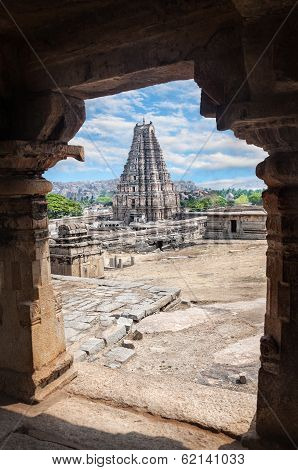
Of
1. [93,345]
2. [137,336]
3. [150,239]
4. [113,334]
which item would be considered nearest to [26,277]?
[93,345]

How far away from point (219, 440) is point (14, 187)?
2750 millimetres

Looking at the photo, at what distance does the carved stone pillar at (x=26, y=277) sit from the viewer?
339cm

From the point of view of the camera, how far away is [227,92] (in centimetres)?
237

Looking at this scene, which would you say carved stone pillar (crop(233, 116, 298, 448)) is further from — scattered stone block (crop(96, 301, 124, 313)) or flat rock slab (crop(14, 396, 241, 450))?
scattered stone block (crop(96, 301, 124, 313))

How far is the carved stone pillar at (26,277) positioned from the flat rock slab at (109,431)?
415 millimetres

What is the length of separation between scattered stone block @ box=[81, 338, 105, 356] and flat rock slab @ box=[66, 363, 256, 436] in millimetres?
1241

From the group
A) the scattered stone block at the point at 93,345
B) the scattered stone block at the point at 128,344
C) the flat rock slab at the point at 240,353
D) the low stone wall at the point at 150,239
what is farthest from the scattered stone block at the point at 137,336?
the low stone wall at the point at 150,239

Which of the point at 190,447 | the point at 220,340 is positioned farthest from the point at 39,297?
the point at 220,340

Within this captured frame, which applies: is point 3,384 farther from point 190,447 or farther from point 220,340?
point 220,340

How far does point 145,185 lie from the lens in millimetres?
46781

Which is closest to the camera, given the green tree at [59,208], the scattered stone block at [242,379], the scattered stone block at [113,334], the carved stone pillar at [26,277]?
the carved stone pillar at [26,277]

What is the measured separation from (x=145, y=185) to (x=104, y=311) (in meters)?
40.1

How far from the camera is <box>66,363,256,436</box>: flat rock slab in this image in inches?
125

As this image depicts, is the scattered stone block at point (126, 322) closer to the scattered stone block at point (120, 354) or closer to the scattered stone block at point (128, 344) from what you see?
the scattered stone block at point (128, 344)
